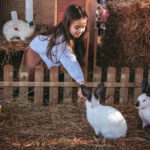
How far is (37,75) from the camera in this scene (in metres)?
3.37

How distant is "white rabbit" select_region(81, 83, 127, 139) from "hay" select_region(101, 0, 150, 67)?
1.77 m

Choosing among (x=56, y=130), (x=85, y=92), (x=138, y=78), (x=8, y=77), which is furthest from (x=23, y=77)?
(x=138, y=78)

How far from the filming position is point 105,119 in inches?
96.9

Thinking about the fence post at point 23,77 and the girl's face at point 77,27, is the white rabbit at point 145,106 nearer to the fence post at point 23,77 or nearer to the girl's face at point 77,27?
the girl's face at point 77,27

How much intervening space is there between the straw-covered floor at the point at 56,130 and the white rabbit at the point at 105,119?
0.08 m

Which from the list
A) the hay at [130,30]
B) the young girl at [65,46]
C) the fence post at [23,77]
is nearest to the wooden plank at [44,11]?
the hay at [130,30]

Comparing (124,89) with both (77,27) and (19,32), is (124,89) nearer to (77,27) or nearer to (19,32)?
(77,27)

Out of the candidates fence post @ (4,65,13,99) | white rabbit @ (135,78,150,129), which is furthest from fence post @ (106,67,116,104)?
fence post @ (4,65,13,99)

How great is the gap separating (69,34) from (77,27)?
0.52 feet

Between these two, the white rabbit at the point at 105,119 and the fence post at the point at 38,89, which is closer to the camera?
the white rabbit at the point at 105,119

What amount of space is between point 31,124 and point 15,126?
0.60 ft

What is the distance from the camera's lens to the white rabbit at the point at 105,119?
2465 millimetres

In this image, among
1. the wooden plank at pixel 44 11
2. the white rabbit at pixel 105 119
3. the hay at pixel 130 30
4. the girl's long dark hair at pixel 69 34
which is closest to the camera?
the white rabbit at pixel 105 119

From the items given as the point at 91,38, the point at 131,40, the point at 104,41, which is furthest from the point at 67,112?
the point at 91,38
